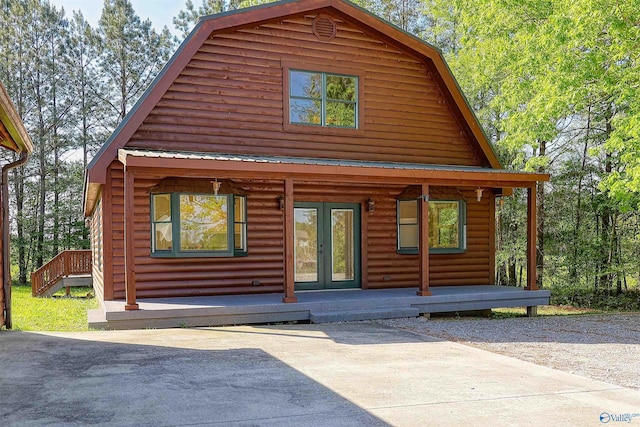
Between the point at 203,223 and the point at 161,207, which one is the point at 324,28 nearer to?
the point at 203,223

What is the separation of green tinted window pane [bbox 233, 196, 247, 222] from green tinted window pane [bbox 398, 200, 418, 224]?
11.3 feet

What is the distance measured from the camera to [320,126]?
1093 centimetres

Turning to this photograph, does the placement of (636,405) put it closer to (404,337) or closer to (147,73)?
(404,337)

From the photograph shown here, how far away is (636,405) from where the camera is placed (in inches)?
174

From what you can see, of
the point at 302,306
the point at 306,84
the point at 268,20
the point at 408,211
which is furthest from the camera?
the point at 408,211

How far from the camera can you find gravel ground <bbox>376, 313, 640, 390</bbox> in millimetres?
5954

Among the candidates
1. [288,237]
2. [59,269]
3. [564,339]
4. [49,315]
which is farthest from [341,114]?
[59,269]

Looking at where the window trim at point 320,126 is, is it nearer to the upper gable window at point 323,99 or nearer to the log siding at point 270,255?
the upper gable window at point 323,99

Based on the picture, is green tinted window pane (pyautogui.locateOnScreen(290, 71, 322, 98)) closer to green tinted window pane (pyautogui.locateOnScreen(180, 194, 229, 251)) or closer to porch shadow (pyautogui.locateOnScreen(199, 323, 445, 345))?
green tinted window pane (pyautogui.locateOnScreen(180, 194, 229, 251))

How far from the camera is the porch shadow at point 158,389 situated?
3.98 metres

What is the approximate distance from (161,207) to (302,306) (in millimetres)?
3155

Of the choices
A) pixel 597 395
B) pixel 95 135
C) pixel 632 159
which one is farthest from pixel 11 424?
pixel 95 135

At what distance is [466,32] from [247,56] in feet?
26.7

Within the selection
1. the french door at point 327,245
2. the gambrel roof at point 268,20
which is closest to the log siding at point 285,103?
the gambrel roof at point 268,20
